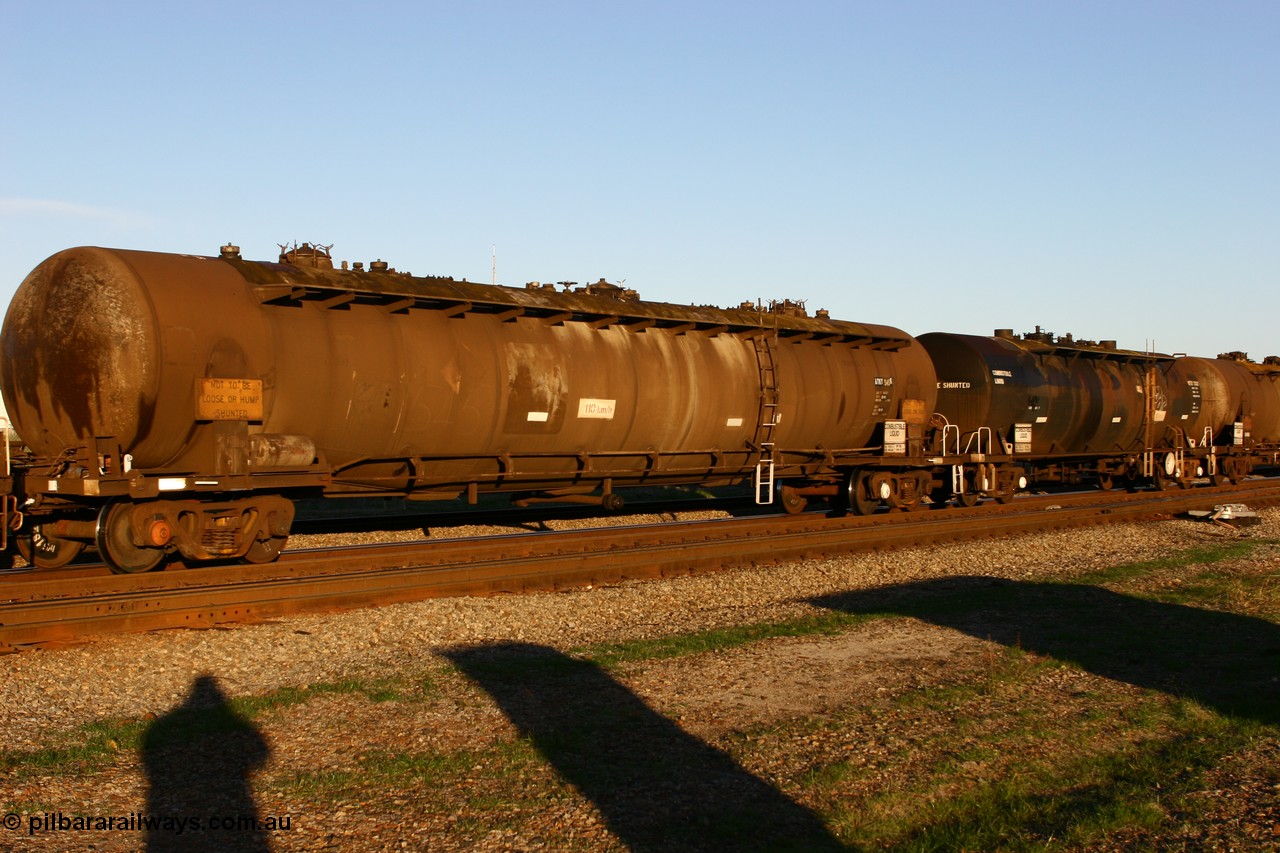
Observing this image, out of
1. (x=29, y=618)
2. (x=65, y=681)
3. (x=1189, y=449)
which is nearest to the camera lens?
(x=65, y=681)

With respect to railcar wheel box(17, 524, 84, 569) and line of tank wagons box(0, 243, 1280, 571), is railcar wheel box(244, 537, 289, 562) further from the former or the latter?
railcar wheel box(17, 524, 84, 569)

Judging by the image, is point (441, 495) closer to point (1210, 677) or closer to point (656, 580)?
point (656, 580)

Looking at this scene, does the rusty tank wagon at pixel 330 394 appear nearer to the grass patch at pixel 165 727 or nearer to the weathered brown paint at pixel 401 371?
the weathered brown paint at pixel 401 371

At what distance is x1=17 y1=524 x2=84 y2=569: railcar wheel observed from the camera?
12.9 meters

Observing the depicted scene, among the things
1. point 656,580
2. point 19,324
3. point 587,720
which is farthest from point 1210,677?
point 19,324

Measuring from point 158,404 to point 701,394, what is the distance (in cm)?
873

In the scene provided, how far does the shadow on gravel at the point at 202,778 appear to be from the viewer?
18.2 feet

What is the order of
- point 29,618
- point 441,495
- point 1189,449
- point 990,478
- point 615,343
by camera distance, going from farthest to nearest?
point 1189,449
point 990,478
point 615,343
point 441,495
point 29,618

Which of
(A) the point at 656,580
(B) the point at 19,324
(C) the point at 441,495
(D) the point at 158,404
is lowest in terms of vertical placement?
(A) the point at 656,580

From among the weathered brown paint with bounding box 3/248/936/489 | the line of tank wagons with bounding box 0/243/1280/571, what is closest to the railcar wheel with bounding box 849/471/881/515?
the line of tank wagons with bounding box 0/243/1280/571

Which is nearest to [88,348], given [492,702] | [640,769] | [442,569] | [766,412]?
[442,569]

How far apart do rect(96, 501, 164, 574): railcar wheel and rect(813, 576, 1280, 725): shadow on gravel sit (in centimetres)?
792

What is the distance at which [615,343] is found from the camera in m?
16.8

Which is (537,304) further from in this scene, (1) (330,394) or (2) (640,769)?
(2) (640,769)
